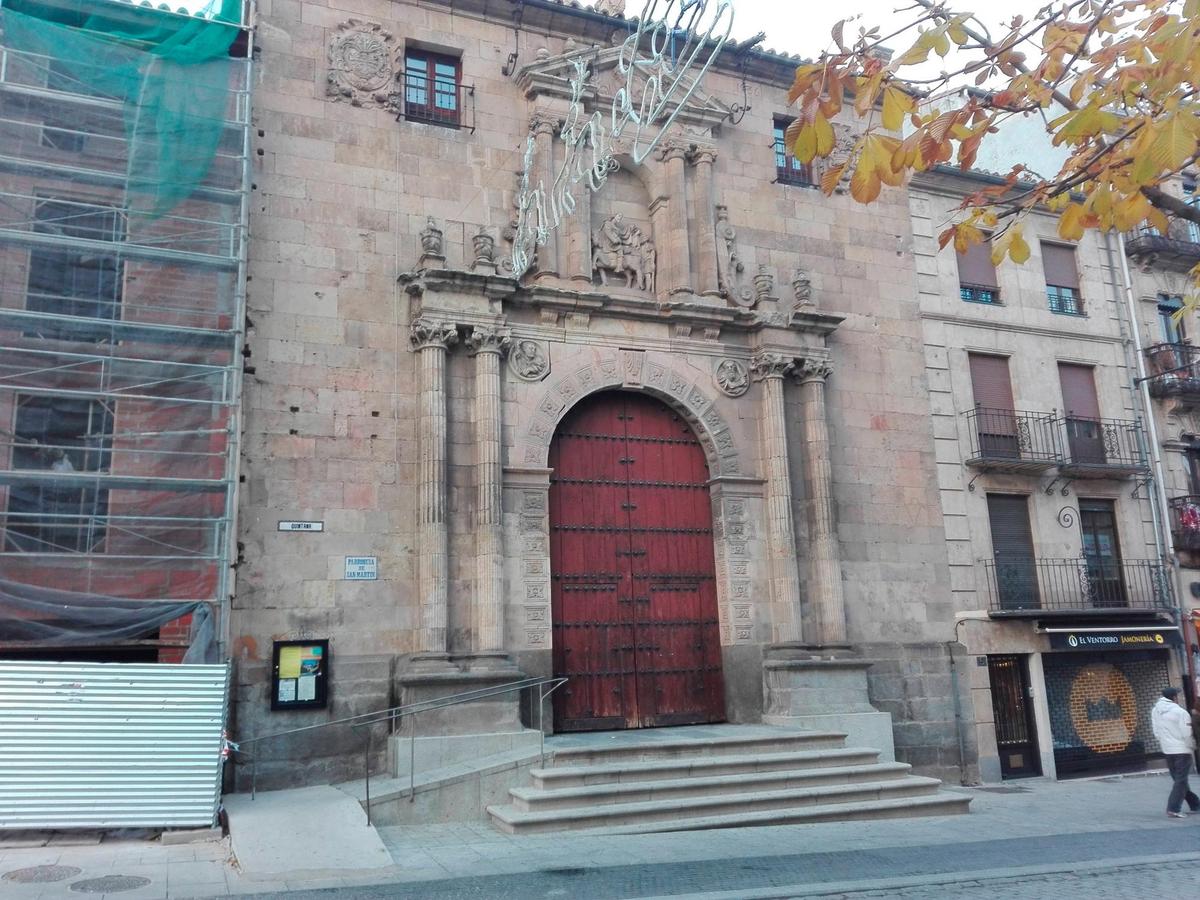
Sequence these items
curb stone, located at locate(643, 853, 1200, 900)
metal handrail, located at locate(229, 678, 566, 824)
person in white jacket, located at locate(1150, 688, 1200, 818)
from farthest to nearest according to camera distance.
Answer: person in white jacket, located at locate(1150, 688, 1200, 818) < metal handrail, located at locate(229, 678, 566, 824) < curb stone, located at locate(643, 853, 1200, 900)

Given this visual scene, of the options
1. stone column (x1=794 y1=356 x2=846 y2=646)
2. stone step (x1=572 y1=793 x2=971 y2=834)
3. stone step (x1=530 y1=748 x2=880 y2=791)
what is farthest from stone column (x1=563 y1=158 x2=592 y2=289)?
stone step (x1=572 y1=793 x2=971 y2=834)

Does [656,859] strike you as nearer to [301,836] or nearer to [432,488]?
[301,836]

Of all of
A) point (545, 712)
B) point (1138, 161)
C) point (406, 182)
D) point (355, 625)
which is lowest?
point (545, 712)

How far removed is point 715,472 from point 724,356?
1.74m

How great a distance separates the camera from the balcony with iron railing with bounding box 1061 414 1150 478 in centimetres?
1761

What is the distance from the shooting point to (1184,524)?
18.1 metres

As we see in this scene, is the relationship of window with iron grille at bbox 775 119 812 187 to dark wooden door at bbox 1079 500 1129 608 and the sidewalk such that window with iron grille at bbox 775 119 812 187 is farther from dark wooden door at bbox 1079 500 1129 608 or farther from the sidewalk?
the sidewalk

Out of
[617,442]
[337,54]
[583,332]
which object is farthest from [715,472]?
[337,54]

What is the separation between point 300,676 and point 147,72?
7232 millimetres

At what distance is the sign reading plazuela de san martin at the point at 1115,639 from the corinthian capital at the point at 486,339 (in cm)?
981

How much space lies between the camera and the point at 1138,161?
15.5 ft

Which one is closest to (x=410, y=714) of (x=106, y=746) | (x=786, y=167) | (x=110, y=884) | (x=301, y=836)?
(x=301, y=836)

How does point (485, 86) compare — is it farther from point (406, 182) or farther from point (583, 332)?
point (583, 332)

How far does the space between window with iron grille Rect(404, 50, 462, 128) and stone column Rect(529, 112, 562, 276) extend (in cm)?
110
